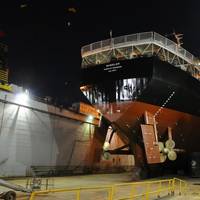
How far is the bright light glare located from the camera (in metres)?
20.2

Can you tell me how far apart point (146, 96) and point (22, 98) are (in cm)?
862

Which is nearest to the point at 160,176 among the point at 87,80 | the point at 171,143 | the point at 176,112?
the point at 171,143

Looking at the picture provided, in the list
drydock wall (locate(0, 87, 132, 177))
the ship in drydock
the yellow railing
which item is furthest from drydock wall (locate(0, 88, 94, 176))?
the yellow railing

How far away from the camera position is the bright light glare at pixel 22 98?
20.2 m

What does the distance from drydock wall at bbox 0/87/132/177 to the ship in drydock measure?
444cm

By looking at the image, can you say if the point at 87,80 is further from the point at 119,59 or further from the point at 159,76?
the point at 159,76

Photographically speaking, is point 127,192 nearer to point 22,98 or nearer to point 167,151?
point 167,151

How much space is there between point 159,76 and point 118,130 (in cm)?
440

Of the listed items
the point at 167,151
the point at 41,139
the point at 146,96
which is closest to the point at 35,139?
the point at 41,139

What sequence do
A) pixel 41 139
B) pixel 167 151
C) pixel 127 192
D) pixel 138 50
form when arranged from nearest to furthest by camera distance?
pixel 127 192
pixel 167 151
pixel 138 50
pixel 41 139

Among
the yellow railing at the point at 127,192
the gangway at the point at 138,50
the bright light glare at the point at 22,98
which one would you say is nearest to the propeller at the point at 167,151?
the yellow railing at the point at 127,192

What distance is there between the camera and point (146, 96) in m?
18.1

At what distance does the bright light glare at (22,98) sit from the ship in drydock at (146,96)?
4.10 m

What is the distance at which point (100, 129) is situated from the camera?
28656 mm
